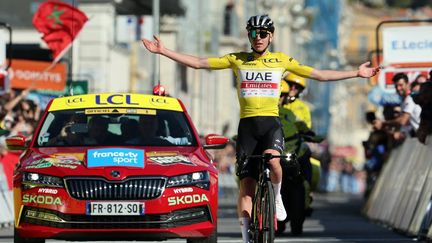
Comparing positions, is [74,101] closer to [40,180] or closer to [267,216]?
[40,180]

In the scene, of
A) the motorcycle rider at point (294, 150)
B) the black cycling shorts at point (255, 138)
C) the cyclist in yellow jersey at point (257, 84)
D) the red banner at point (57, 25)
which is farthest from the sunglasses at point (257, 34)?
the red banner at point (57, 25)

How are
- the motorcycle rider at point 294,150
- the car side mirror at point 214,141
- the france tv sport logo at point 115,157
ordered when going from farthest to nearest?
the motorcycle rider at point 294,150 → the car side mirror at point 214,141 → the france tv sport logo at point 115,157

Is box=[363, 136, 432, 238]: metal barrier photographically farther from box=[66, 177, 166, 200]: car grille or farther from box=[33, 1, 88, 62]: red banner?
box=[33, 1, 88, 62]: red banner

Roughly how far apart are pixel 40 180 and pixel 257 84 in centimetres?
201

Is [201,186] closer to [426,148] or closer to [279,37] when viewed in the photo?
[426,148]

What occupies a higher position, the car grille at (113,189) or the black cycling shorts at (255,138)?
the black cycling shorts at (255,138)

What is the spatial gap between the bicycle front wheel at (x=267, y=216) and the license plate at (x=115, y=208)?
0.96 m

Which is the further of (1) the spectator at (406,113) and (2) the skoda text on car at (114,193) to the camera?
(1) the spectator at (406,113)

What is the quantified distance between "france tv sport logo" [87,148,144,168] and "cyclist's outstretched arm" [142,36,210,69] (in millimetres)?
813

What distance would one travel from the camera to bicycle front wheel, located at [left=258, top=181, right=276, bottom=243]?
498 inches

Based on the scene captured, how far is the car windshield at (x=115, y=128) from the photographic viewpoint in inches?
543

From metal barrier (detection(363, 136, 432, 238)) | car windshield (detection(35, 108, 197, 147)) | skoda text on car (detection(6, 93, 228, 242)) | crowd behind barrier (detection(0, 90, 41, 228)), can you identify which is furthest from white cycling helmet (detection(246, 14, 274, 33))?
crowd behind barrier (detection(0, 90, 41, 228))

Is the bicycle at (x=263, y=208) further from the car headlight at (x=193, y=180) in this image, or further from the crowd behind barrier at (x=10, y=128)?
the crowd behind barrier at (x=10, y=128)

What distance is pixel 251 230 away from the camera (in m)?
13.1
